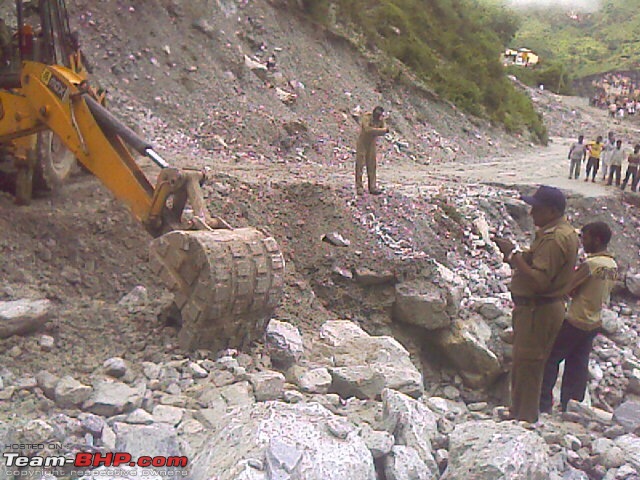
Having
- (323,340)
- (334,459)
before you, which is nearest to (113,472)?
(334,459)

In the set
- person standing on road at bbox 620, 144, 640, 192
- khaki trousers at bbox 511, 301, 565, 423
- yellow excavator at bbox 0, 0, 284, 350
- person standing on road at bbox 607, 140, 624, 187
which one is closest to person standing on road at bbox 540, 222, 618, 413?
khaki trousers at bbox 511, 301, 565, 423

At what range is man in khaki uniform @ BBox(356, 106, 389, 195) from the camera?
930 centimetres

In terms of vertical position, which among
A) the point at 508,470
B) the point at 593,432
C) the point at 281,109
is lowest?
the point at 593,432

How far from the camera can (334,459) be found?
3.12 meters

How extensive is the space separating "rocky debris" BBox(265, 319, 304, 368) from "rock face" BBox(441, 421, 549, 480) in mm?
1584

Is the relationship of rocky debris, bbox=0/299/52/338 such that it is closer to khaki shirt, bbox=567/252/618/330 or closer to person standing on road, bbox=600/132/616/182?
khaki shirt, bbox=567/252/618/330

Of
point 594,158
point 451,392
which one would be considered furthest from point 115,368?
point 594,158

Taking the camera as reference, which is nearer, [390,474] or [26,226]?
[390,474]

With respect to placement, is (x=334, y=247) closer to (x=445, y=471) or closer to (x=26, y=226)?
(x=26, y=226)

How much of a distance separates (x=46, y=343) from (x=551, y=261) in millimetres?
3121

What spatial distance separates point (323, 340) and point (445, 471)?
90.9 inches

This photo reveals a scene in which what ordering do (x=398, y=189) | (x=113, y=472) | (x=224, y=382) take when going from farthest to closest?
(x=398, y=189), (x=224, y=382), (x=113, y=472)

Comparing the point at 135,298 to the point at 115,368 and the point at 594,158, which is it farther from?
the point at 594,158

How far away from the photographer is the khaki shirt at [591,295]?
16.8 feet
